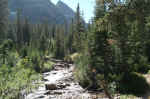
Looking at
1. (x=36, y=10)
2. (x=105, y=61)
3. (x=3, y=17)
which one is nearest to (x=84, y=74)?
(x=105, y=61)

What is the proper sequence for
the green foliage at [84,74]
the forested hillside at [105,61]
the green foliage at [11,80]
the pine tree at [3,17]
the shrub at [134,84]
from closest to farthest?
the forested hillside at [105,61] → the green foliage at [11,80] → the shrub at [134,84] → the green foliage at [84,74] → the pine tree at [3,17]

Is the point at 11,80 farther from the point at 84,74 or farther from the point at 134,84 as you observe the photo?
the point at 84,74

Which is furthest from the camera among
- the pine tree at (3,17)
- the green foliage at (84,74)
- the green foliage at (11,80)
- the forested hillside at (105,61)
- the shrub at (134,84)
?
the pine tree at (3,17)

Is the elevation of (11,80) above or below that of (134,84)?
above

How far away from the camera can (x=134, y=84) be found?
13.7 m

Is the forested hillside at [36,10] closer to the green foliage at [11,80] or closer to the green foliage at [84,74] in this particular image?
the green foliage at [84,74]

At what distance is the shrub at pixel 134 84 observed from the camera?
518 inches

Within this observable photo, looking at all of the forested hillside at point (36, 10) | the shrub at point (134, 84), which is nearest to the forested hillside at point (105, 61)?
the shrub at point (134, 84)

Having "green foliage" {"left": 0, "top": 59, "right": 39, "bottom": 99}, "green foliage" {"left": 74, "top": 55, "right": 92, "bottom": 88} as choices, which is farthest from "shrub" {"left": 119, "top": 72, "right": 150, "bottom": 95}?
"green foliage" {"left": 0, "top": 59, "right": 39, "bottom": 99}

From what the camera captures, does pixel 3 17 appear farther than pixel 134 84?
Yes

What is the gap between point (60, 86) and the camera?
17625 mm

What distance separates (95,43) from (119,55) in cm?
254

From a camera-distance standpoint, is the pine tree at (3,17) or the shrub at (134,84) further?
the pine tree at (3,17)

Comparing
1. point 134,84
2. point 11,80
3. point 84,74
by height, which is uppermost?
point 11,80
